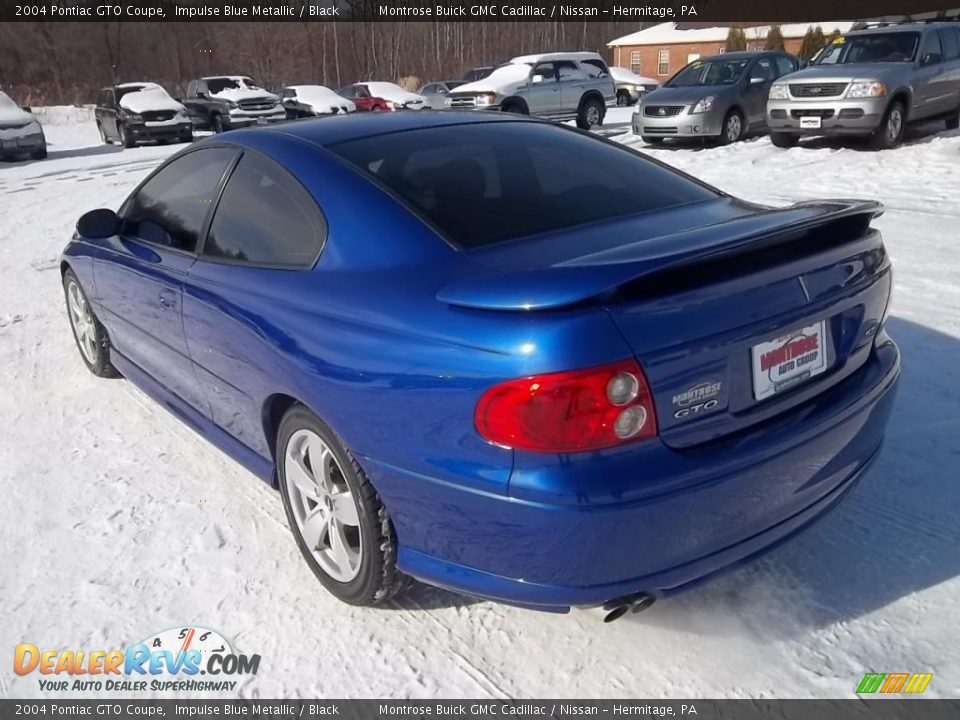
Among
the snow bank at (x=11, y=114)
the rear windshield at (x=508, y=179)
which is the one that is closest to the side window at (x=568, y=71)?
the snow bank at (x=11, y=114)

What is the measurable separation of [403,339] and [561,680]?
1080mm

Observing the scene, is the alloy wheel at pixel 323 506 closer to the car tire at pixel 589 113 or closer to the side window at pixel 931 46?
the side window at pixel 931 46

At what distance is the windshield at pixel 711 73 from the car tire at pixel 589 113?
5.58 metres

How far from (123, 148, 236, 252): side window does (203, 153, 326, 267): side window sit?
0.57ft

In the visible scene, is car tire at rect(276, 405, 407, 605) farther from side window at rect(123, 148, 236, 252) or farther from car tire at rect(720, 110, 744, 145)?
car tire at rect(720, 110, 744, 145)

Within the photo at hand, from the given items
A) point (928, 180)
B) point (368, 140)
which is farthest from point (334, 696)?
point (928, 180)

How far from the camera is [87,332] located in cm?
490

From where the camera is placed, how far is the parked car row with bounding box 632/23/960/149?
1141 cm

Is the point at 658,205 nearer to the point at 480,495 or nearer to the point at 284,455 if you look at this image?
the point at 480,495

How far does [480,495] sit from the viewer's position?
2.12 m

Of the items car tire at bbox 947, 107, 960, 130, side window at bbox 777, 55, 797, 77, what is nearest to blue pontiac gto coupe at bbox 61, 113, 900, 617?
car tire at bbox 947, 107, 960, 130

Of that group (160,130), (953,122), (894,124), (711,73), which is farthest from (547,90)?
(160,130)

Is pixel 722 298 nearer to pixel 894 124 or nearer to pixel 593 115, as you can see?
pixel 894 124

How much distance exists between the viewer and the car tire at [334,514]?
2.52 metres
